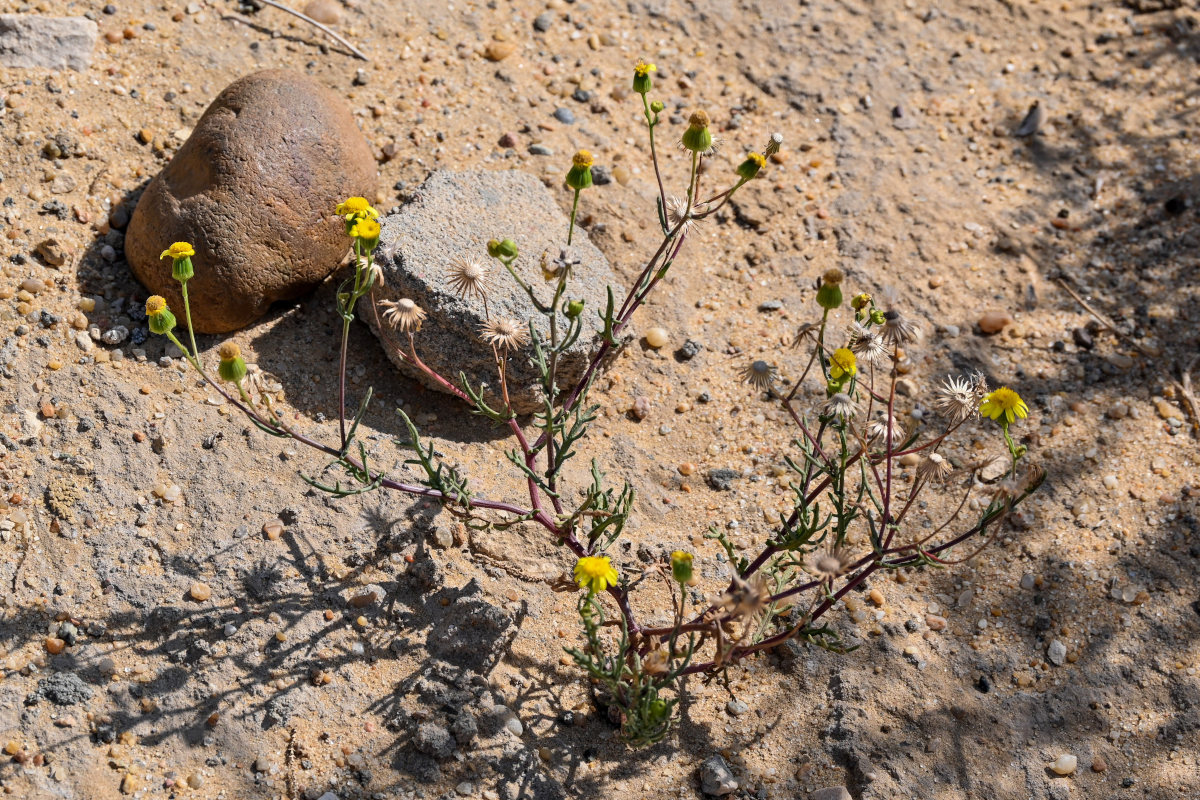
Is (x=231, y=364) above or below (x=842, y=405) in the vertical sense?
below

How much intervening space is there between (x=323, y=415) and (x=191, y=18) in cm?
201

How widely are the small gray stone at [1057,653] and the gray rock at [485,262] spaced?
5.95ft

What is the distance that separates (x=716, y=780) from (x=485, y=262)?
1.90m

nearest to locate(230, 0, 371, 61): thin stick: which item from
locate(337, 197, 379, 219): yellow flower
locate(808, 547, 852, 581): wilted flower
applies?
locate(337, 197, 379, 219): yellow flower

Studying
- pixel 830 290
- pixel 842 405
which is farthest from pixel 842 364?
pixel 830 290

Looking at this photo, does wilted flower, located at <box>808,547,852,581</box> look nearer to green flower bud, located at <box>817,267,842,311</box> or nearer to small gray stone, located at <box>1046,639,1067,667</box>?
green flower bud, located at <box>817,267,842,311</box>

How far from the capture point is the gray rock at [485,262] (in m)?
3.39

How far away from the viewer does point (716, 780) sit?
2.79m

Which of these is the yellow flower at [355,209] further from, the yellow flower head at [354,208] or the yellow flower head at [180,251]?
the yellow flower head at [180,251]

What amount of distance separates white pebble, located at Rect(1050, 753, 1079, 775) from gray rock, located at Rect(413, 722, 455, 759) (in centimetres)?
179

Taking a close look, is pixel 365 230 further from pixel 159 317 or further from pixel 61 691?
pixel 61 691

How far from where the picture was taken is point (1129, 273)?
4.32 m

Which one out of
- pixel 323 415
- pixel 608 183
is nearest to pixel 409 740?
pixel 323 415

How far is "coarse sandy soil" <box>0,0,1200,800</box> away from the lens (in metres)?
2.86
